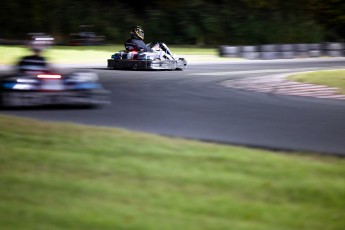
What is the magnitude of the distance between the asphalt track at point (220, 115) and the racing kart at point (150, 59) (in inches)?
163

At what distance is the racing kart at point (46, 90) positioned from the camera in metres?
11.9

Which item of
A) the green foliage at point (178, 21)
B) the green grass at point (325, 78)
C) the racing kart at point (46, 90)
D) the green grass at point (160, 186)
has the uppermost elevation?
the green foliage at point (178, 21)

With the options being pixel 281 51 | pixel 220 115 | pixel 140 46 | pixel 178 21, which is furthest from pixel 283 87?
pixel 178 21

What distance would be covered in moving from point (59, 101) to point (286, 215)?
271 inches

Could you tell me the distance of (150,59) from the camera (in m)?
21.2

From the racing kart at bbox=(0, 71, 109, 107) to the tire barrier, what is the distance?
751 inches

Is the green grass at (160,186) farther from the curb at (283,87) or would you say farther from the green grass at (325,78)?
the green grass at (325,78)

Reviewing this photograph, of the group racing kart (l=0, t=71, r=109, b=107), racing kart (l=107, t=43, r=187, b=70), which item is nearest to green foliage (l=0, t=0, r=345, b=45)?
racing kart (l=107, t=43, r=187, b=70)

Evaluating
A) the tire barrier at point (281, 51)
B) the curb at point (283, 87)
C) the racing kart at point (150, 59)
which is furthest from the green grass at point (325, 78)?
the tire barrier at point (281, 51)

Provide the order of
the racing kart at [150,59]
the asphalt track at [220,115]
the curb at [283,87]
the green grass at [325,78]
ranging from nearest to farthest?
1. the asphalt track at [220,115]
2. the curb at [283,87]
3. the green grass at [325,78]
4. the racing kart at [150,59]

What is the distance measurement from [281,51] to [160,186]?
26.0m

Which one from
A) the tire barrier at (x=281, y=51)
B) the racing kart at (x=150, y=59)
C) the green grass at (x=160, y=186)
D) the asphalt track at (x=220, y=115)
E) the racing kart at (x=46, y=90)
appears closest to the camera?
the green grass at (x=160, y=186)

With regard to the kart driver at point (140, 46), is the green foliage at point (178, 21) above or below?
above

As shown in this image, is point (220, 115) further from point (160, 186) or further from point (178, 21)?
point (178, 21)
